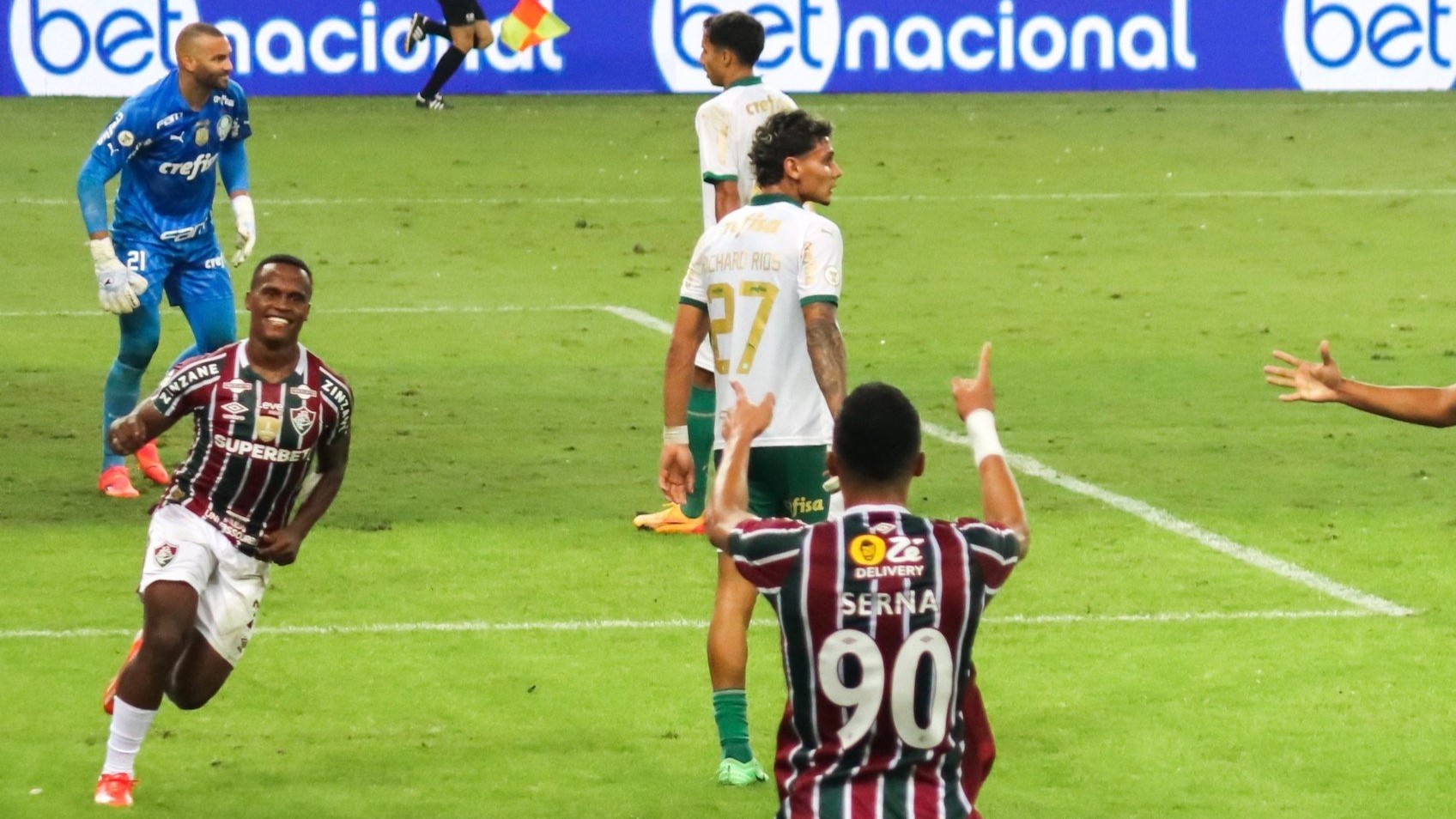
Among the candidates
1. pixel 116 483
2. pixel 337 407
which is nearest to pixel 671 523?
pixel 116 483

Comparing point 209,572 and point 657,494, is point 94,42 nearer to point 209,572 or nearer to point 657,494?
point 657,494

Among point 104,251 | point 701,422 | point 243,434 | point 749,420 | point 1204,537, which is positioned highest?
point 749,420

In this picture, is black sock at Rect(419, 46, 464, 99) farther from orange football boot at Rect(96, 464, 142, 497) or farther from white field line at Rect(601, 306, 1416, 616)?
orange football boot at Rect(96, 464, 142, 497)

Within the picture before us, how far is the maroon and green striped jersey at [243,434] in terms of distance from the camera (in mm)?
7125

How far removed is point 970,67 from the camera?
29875mm

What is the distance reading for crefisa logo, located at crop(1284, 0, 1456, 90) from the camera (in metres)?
29.7

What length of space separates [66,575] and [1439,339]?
31.3 feet

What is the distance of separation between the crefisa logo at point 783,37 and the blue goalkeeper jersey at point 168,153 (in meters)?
17.3

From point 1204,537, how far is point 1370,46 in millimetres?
20422

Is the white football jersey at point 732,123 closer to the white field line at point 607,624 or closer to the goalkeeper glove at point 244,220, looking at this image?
the white field line at point 607,624

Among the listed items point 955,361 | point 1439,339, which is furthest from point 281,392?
point 1439,339

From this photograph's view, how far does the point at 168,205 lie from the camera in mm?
11352

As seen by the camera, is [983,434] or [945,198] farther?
[945,198]

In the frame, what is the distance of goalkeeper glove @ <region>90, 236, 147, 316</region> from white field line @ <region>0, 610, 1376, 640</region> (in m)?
2.01
